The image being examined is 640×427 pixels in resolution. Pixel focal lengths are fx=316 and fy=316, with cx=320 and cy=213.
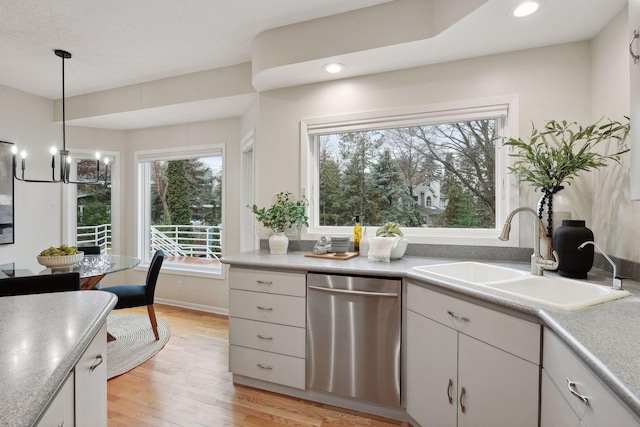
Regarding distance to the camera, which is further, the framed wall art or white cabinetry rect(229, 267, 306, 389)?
the framed wall art

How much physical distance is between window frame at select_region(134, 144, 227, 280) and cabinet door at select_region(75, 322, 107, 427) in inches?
104

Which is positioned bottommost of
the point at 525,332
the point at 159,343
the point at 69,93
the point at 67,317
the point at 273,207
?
the point at 159,343

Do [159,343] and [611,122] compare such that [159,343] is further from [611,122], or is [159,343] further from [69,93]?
[611,122]

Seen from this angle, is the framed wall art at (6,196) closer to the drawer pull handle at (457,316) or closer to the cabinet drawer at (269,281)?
the cabinet drawer at (269,281)

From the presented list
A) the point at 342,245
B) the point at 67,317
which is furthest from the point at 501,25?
the point at 67,317

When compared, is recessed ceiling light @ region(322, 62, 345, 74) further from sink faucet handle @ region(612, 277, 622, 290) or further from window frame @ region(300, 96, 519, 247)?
sink faucet handle @ region(612, 277, 622, 290)

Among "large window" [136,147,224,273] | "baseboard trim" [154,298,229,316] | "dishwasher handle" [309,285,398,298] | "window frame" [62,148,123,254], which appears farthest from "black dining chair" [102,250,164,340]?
"dishwasher handle" [309,285,398,298]

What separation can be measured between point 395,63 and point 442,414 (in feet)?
7.38

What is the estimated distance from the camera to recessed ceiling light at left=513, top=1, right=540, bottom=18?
1670 millimetres

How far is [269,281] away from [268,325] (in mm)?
306

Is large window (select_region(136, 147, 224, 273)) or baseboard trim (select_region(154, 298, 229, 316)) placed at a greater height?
large window (select_region(136, 147, 224, 273))

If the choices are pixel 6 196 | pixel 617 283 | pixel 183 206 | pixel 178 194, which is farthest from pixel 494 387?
pixel 6 196

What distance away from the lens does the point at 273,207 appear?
8.46ft

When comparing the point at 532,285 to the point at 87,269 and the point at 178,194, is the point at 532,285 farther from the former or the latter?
the point at 178,194
